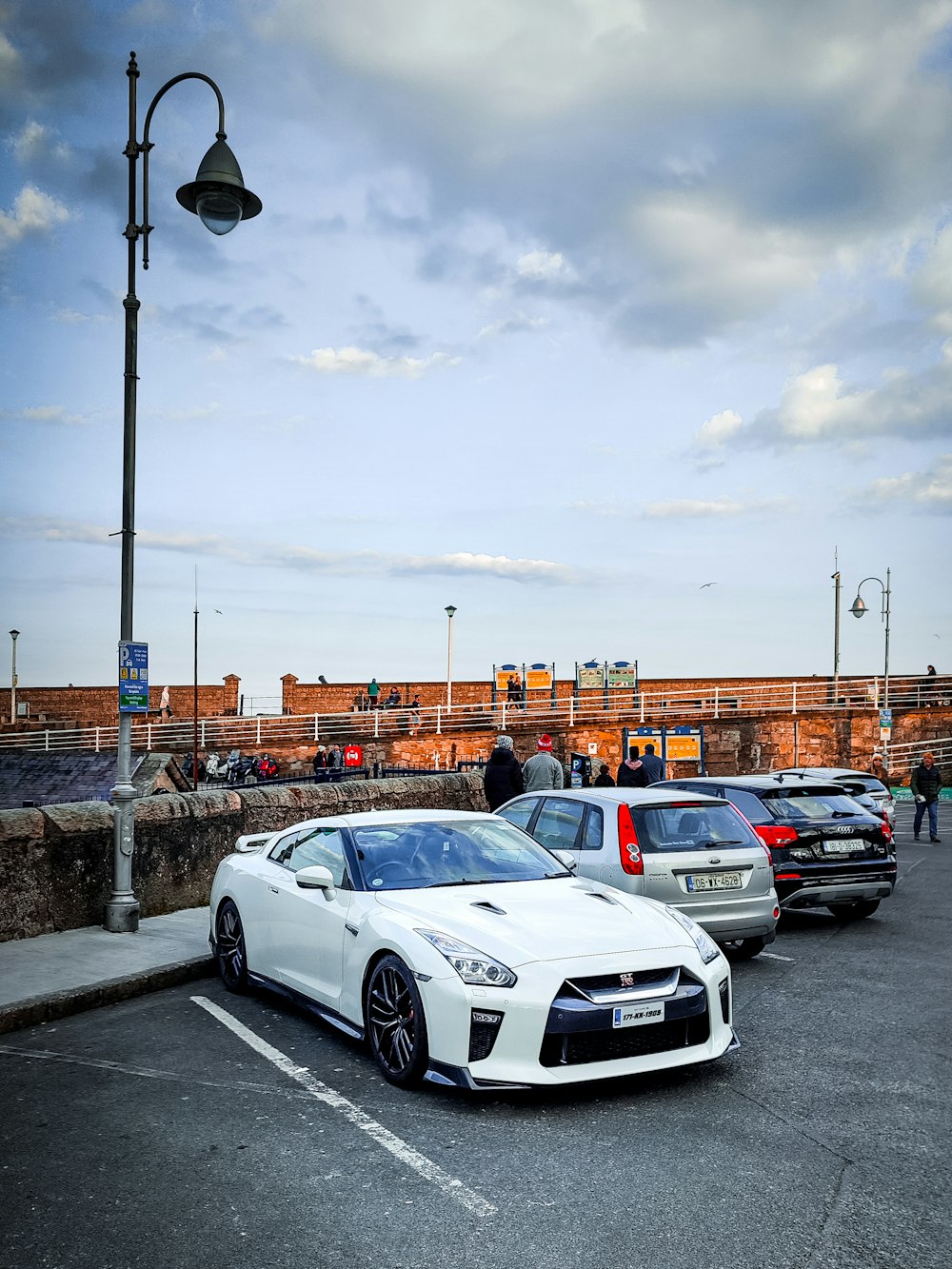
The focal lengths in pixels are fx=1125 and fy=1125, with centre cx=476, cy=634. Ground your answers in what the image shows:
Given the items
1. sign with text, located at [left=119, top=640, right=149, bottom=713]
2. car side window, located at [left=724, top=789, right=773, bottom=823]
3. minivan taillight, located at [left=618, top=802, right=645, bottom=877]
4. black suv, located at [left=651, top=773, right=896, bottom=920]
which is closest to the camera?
minivan taillight, located at [left=618, top=802, right=645, bottom=877]

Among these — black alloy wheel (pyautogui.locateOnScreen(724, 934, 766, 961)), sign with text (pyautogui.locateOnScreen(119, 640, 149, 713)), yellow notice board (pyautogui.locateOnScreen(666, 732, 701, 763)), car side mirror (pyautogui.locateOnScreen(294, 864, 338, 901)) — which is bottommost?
yellow notice board (pyautogui.locateOnScreen(666, 732, 701, 763))

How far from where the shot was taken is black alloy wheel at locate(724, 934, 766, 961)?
352 inches

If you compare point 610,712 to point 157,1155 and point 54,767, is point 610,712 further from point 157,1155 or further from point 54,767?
point 157,1155

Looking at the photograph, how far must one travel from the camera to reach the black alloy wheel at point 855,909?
11.5 meters

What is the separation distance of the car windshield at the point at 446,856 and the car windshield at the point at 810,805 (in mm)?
4499

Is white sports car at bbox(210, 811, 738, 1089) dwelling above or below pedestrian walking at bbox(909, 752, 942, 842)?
above

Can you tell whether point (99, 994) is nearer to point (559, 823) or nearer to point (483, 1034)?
point (483, 1034)

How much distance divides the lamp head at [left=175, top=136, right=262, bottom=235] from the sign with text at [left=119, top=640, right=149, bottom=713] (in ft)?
12.0

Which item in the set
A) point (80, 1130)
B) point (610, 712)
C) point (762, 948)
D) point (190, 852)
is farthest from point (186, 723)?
point (80, 1130)

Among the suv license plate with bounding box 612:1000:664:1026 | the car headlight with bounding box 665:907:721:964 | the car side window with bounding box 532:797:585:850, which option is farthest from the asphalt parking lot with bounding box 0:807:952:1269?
the car side window with bounding box 532:797:585:850

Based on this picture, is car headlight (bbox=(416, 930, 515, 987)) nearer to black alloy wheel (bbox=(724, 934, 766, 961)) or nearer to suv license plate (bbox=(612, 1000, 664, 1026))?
suv license plate (bbox=(612, 1000, 664, 1026))

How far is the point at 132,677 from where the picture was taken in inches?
378

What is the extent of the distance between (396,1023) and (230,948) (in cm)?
251

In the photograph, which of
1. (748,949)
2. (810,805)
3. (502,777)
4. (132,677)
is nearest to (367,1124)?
(748,949)
